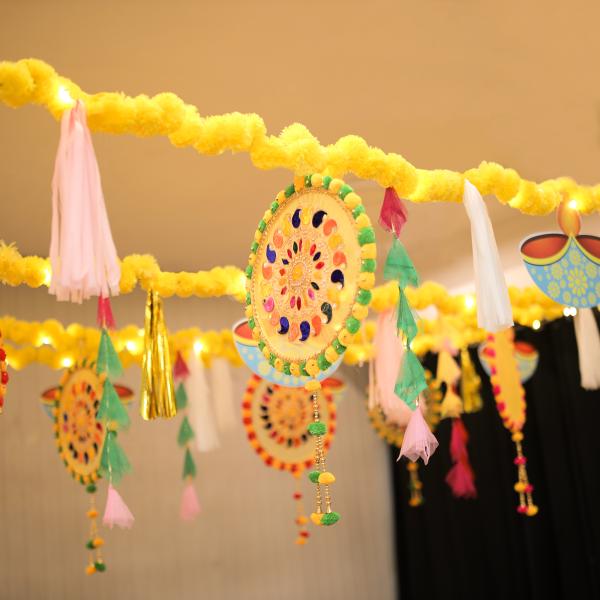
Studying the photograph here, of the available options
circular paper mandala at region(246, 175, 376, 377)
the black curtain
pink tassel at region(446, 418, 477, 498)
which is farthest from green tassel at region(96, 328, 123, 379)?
the black curtain

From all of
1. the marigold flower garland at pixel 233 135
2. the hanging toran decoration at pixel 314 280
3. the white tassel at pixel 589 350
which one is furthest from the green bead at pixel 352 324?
the white tassel at pixel 589 350

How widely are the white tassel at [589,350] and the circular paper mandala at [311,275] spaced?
176 centimetres

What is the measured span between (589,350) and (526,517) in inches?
85.2

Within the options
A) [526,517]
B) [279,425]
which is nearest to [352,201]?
[279,425]

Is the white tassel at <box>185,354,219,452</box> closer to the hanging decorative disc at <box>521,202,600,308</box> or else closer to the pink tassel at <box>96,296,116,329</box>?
the pink tassel at <box>96,296,116,329</box>

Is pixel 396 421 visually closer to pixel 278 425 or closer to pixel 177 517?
pixel 278 425

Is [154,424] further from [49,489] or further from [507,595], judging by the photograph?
[507,595]

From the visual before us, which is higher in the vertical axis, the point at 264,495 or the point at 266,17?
the point at 266,17

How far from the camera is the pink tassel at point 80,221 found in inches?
66.4

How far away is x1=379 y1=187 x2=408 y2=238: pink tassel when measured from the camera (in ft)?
7.32

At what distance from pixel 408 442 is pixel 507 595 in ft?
12.0

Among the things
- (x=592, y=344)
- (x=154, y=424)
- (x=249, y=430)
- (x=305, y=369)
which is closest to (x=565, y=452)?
(x=592, y=344)

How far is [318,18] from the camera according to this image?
258 centimetres

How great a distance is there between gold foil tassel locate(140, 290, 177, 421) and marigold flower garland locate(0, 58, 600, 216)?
31.8 inches
